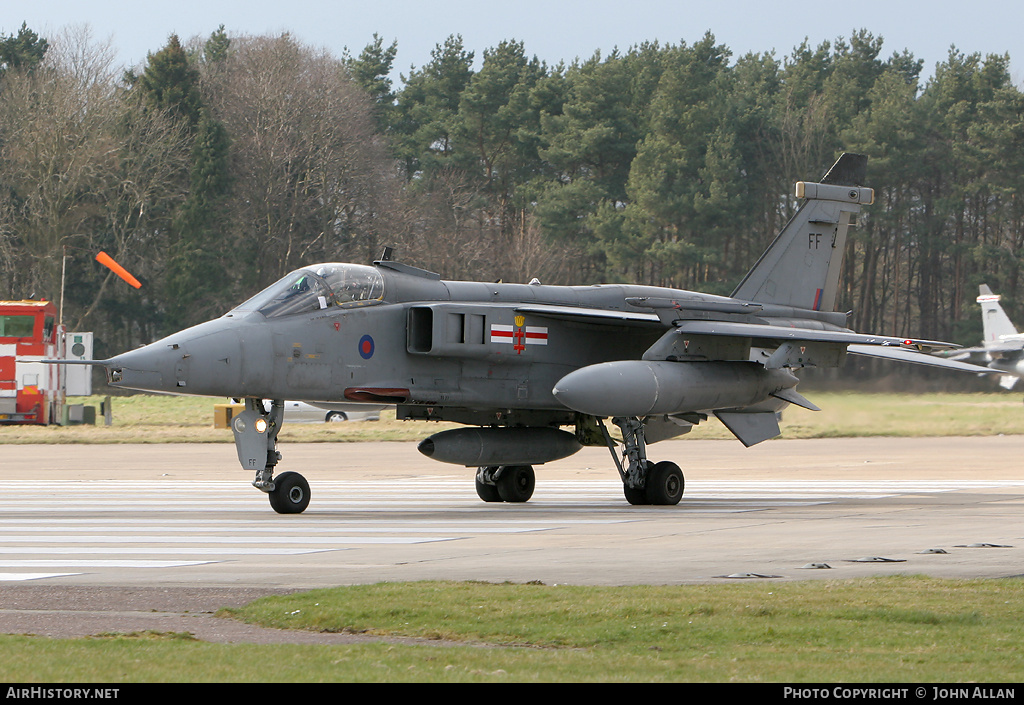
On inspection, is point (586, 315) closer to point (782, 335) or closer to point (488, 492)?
point (782, 335)

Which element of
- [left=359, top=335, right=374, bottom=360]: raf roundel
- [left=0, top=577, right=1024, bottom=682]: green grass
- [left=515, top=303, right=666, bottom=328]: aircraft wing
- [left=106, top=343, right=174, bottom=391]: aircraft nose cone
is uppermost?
[left=515, top=303, right=666, bottom=328]: aircraft wing

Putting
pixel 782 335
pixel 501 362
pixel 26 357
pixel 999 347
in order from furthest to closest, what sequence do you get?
pixel 999 347
pixel 26 357
pixel 782 335
pixel 501 362

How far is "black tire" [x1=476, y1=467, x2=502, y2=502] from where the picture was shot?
18.2 metres

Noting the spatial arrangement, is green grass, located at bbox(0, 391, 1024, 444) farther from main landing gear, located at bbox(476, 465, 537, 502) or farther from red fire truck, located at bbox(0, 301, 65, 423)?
main landing gear, located at bbox(476, 465, 537, 502)

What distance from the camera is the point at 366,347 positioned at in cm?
1575

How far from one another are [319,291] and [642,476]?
5.14m

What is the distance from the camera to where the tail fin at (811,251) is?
65.3 ft

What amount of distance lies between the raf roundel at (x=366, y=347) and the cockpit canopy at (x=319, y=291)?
18.0 inches

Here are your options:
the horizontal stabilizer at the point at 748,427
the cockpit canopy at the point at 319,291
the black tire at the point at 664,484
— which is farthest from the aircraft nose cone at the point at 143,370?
the horizontal stabilizer at the point at 748,427

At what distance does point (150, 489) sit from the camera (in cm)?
2023

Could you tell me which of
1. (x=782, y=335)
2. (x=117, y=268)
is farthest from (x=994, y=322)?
(x=782, y=335)

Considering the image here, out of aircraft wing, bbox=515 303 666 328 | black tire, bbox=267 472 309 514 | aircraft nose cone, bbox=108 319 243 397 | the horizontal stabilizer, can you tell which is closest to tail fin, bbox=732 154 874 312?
the horizontal stabilizer

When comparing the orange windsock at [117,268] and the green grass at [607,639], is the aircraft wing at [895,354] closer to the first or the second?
the green grass at [607,639]

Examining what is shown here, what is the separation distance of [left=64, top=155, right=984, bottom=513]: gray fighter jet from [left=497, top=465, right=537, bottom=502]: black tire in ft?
0.07
